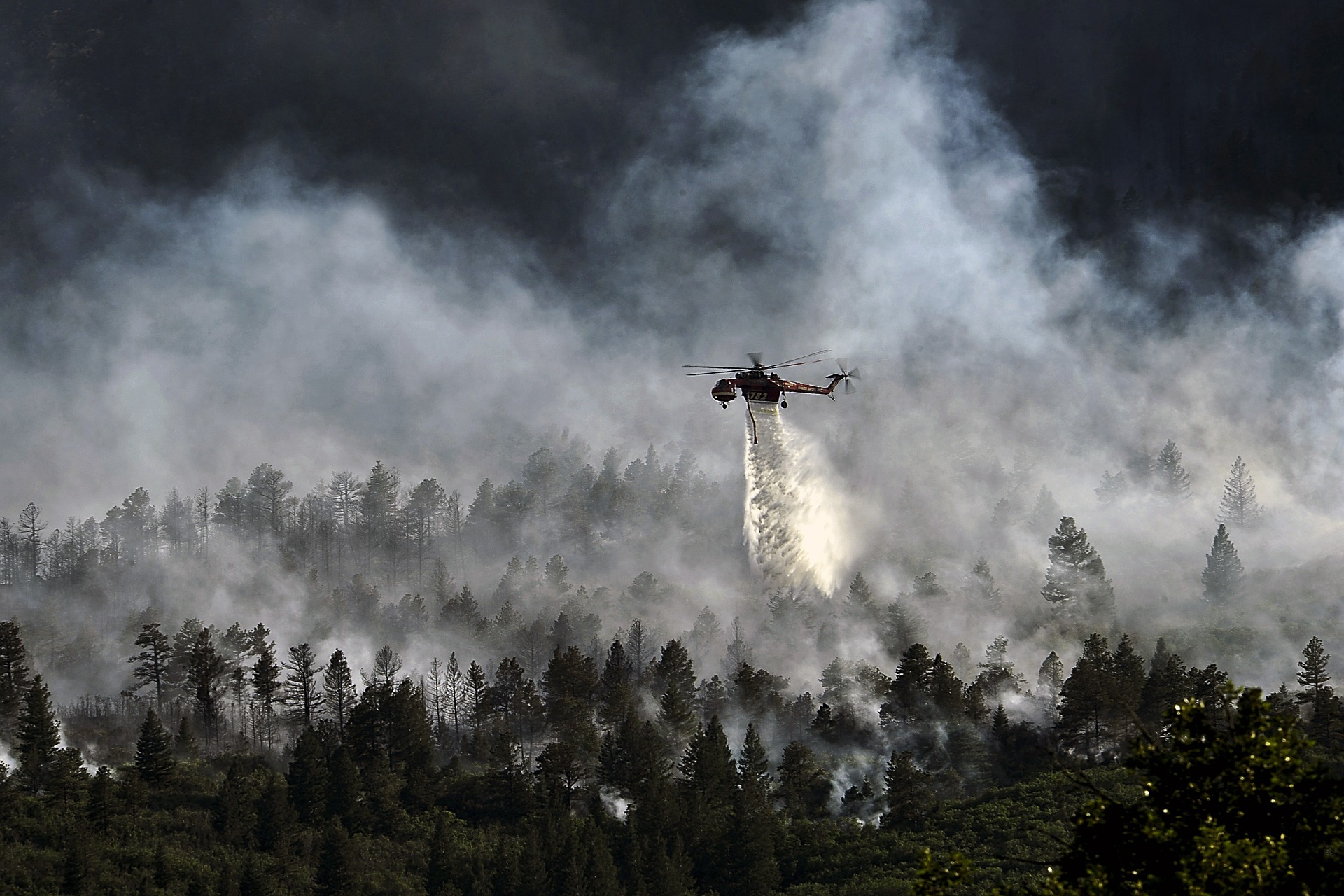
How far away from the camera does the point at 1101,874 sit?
3509cm

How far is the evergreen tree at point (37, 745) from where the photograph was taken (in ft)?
488

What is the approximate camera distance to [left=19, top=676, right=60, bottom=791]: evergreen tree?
488 feet

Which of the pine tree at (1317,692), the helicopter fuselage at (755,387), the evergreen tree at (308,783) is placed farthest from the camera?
the evergreen tree at (308,783)

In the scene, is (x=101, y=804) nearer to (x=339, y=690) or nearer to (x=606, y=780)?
(x=339, y=690)

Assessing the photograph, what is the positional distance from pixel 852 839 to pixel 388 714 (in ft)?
Result: 183

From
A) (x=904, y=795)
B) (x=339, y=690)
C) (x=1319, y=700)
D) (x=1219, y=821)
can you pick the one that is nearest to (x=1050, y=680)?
(x=904, y=795)

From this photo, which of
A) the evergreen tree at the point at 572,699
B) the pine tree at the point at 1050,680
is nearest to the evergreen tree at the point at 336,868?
the evergreen tree at the point at 572,699

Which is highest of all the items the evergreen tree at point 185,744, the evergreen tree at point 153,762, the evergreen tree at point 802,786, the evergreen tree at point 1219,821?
the evergreen tree at point 185,744

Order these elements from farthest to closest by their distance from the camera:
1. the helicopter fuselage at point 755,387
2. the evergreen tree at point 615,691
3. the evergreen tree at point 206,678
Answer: the evergreen tree at point 206,678 → the evergreen tree at point 615,691 → the helicopter fuselage at point 755,387

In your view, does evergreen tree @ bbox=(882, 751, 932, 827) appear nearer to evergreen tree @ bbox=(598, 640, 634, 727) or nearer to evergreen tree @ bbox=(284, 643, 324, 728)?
evergreen tree @ bbox=(598, 640, 634, 727)

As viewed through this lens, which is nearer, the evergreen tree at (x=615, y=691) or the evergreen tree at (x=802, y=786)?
the evergreen tree at (x=802, y=786)

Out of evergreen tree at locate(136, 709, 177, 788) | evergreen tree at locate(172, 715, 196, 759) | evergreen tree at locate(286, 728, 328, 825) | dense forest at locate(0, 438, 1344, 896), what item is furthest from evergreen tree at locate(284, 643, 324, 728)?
evergreen tree at locate(136, 709, 177, 788)

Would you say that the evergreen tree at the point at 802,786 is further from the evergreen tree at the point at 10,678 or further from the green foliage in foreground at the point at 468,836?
the evergreen tree at the point at 10,678

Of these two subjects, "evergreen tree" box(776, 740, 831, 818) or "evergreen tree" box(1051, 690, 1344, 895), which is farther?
"evergreen tree" box(776, 740, 831, 818)
